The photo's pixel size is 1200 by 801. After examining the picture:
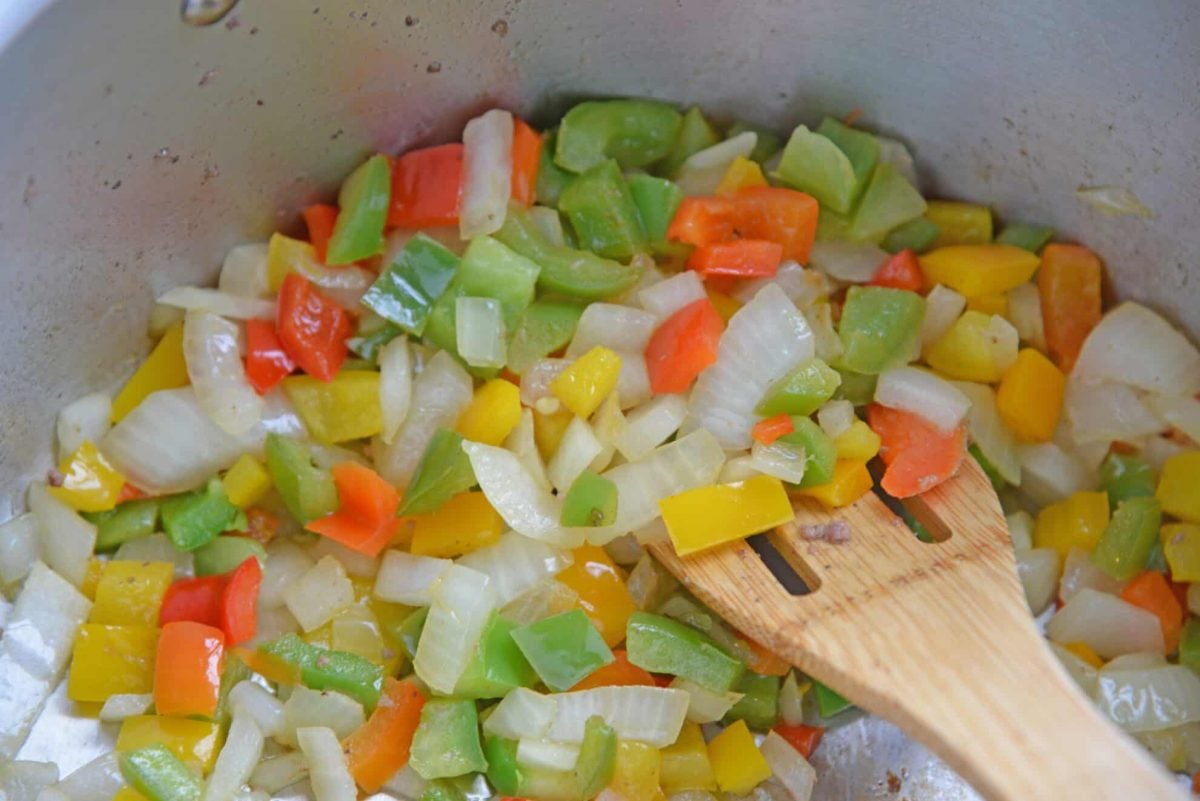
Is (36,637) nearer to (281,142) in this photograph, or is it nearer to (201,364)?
(201,364)

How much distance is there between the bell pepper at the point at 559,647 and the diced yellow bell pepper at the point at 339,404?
0.47 m

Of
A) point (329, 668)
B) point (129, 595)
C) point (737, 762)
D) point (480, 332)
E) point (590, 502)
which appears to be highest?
point (480, 332)

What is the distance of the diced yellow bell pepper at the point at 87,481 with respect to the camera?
2184mm

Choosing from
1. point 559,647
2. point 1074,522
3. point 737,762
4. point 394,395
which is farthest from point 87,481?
point 1074,522

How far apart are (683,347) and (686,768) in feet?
2.37

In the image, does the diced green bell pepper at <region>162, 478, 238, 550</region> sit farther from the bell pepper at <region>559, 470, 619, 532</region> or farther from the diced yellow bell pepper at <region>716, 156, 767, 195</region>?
the diced yellow bell pepper at <region>716, 156, 767, 195</region>

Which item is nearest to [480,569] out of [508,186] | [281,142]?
[508,186]

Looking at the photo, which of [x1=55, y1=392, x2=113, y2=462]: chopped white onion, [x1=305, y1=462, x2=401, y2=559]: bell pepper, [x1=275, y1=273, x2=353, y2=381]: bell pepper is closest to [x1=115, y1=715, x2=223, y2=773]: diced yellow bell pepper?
[x1=305, y1=462, x2=401, y2=559]: bell pepper

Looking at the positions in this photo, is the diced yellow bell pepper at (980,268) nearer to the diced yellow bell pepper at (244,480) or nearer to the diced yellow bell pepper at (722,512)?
the diced yellow bell pepper at (722,512)

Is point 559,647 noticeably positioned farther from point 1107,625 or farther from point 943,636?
point 1107,625

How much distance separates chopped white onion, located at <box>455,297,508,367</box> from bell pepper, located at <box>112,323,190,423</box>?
0.52 metres

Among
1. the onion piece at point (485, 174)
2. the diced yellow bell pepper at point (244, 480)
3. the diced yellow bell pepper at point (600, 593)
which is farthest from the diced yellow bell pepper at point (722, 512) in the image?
the diced yellow bell pepper at point (244, 480)

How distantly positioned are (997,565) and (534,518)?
757mm

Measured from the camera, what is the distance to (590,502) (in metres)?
2.05
